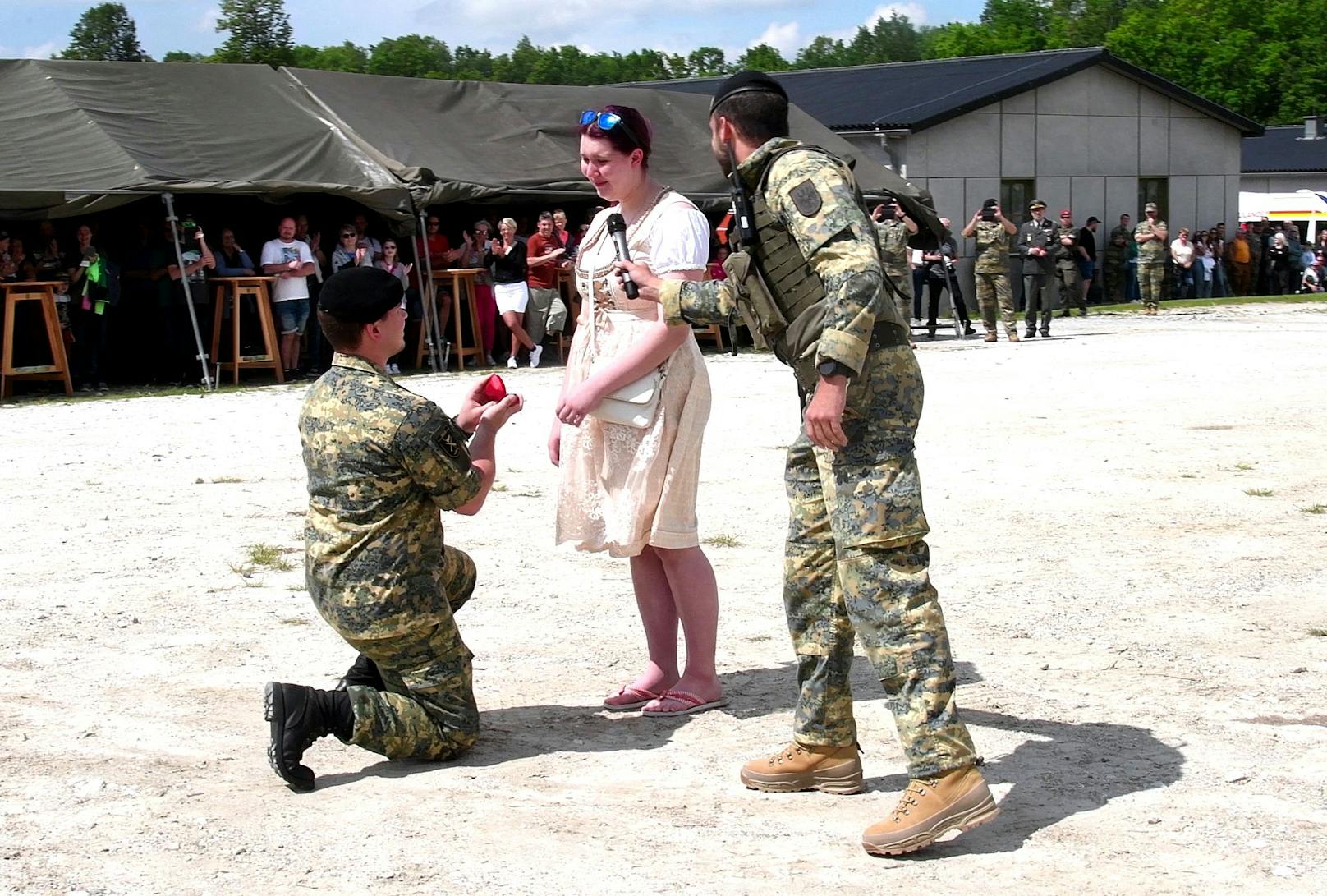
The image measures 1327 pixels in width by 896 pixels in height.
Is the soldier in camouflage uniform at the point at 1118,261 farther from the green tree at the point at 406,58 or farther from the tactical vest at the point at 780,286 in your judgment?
the green tree at the point at 406,58

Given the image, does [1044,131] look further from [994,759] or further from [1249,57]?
[1249,57]

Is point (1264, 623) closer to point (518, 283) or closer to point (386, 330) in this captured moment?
point (386, 330)

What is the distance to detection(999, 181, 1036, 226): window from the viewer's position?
33250 millimetres

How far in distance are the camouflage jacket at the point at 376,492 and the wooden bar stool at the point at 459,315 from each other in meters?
14.6

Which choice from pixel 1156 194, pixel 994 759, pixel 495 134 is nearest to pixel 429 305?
pixel 495 134

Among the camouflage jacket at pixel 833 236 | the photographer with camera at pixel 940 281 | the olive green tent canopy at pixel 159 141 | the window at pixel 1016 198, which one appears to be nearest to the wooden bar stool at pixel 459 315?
the olive green tent canopy at pixel 159 141

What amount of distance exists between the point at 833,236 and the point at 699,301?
1.88 ft

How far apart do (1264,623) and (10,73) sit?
16220mm

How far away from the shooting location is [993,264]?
21.6 m

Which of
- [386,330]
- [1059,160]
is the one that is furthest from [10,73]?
[1059,160]

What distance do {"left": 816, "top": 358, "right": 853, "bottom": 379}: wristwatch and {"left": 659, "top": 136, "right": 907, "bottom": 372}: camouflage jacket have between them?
1cm

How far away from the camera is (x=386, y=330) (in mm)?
4891

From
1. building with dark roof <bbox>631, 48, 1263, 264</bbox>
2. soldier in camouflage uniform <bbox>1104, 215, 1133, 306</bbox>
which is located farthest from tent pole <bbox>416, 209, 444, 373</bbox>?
soldier in camouflage uniform <bbox>1104, 215, 1133, 306</bbox>

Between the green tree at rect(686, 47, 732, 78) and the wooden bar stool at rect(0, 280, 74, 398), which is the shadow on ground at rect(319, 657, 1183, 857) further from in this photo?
the green tree at rect(686, 47, 732, 78)
